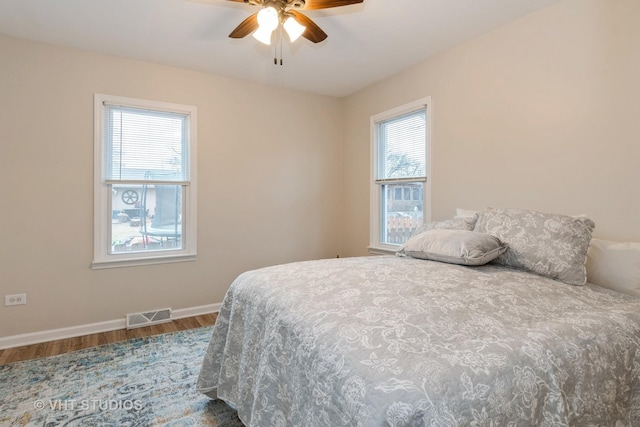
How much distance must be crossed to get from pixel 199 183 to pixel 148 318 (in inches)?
56.8

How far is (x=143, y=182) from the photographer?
3213mm

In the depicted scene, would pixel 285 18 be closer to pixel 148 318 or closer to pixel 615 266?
pixel 615 266

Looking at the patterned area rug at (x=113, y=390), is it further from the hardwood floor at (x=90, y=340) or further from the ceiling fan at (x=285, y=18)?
the ceiling fan at (x=285, y=18)

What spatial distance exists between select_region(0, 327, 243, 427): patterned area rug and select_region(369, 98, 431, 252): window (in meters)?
2.30

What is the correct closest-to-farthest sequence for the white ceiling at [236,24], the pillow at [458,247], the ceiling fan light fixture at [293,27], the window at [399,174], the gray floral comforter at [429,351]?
the gray floral comforter at [429,351] < the pillow at [458,247] < the ceiling fan light fixture at [293,27] < the white ceiling at [236,24] < the window at [399,174]

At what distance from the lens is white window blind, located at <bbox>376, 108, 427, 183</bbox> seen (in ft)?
10.9

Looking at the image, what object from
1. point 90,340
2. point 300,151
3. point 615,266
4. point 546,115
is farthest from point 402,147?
point 90,340

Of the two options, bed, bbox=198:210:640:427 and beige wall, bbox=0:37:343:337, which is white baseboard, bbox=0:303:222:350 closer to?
beige wall, bbox=0:37:343:337

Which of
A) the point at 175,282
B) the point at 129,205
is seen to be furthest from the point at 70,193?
the point at 175,282

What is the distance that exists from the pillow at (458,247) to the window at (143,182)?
2.43 meters

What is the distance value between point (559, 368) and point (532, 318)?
0.79 feet

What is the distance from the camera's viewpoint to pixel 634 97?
191 centimetres

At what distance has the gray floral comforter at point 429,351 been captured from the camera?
840 mm

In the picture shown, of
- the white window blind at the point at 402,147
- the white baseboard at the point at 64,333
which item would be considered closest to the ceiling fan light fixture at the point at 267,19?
the white window blind at the point at 402,147
